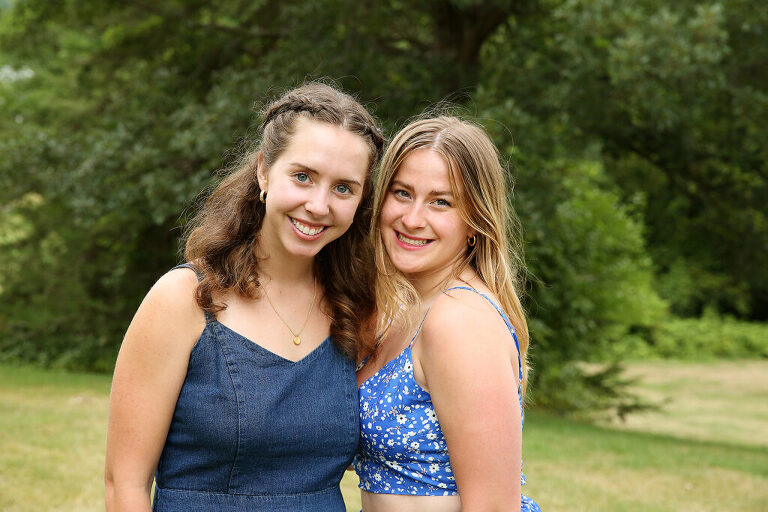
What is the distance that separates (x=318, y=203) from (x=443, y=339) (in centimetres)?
58

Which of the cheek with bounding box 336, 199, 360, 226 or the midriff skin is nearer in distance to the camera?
the midriff skin

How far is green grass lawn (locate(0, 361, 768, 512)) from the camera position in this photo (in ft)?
21.5

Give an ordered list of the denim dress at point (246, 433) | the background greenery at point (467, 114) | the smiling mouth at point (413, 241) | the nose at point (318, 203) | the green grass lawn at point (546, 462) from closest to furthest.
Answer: the denim dress at point (246, 433) < the nose at point (318, 203) < the smiling mouth at point (413, 241) < the green grass lawn at point (546, 462) < the background greenery at point (467, 114)

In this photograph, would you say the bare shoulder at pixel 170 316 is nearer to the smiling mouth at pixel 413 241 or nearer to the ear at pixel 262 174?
the ear at pixel 262 174

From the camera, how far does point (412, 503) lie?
2.53 meters

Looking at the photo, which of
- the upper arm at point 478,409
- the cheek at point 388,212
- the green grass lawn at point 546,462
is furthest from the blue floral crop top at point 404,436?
the green grass lawn at point 546,462

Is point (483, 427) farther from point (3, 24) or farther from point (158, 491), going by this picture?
point (3, 24)

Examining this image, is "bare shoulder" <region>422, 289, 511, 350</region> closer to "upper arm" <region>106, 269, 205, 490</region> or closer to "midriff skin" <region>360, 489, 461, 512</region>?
"midriff skin" <region>360, 489, 461, 512</region>

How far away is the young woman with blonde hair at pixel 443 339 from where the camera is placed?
89.6 inches

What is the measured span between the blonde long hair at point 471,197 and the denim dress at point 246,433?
1.34 ft

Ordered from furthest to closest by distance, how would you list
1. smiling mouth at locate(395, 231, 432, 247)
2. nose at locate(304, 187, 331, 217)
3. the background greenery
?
1. the background greenery
2. smiling mouth at locate(395, 231, 432, 247)
3. nose at locate(304, 187, 331, 217)

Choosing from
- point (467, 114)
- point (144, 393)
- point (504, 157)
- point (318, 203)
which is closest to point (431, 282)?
point (318, 203)

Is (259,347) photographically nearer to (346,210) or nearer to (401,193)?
(346,210)

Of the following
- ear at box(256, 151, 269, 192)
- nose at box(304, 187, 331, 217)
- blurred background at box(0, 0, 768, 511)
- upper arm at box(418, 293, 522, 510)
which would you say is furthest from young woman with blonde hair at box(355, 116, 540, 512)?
blurred background at box(0, 0, 768, 511)
